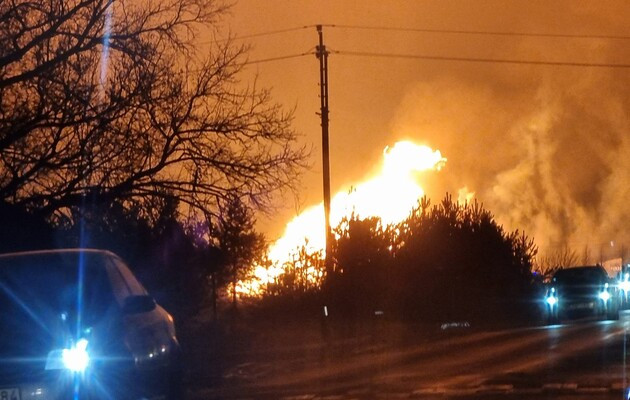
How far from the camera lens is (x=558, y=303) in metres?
32.4

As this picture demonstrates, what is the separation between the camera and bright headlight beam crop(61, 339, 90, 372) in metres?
8.26

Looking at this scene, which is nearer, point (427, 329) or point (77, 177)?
point (77, 177)

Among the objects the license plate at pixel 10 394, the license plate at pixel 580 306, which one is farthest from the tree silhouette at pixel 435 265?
the license plate at pixel 10 394

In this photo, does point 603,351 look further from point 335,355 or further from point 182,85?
point 182,85

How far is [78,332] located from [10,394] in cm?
72

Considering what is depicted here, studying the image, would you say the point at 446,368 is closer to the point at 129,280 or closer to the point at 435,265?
the point at 129,280

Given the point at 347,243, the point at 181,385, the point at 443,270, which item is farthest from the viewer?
the point at 443,270

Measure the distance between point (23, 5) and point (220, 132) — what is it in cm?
449

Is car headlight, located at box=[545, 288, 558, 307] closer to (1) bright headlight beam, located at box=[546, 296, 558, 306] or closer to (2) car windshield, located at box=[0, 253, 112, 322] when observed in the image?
(1) bright headlight beam, located at box=[546, 296, 558, 306]

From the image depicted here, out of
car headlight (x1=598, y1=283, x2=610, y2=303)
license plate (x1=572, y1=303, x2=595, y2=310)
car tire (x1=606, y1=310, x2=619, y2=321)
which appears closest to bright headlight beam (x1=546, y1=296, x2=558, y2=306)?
license plate (x1=572, y1=303, x2=595, y2=310)

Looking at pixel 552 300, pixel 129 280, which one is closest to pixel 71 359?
pixel 129 280

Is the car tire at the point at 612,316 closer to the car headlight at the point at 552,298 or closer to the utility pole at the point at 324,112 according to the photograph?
the car headlight at the point at 552,298

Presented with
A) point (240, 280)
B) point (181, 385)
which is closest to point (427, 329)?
point (240, 280)

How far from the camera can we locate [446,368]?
56.9ft
